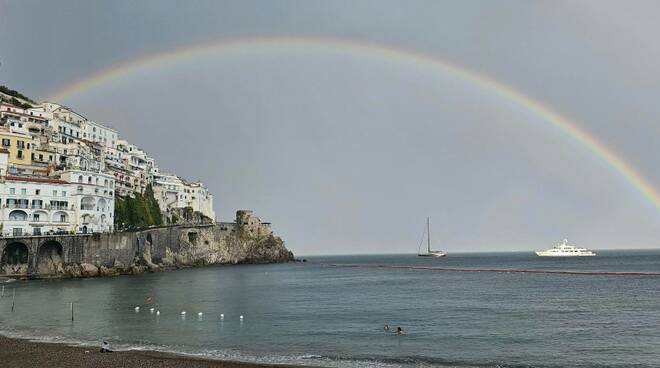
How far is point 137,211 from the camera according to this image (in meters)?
151

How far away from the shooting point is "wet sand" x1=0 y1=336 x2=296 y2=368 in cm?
3356

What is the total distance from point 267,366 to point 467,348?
16682 mm

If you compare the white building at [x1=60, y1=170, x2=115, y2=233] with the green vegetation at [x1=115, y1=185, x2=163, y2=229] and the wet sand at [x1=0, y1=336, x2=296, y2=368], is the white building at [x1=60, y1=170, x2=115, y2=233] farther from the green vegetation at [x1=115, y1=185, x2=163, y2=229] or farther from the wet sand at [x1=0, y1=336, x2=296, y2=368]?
the wet sand at [x1=0, y1=336, x2=296, y2=368]

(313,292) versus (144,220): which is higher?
(144,220)

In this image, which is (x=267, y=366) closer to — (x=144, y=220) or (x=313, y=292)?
(x=313, y=292)

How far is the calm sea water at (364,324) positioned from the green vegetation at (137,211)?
55591 millimetres

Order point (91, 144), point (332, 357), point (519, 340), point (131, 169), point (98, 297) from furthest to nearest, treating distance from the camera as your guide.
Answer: point (131, 169) → point (91, 144) → point (98, 297) → point (519, 340) → point (332, 357)

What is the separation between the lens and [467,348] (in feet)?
131

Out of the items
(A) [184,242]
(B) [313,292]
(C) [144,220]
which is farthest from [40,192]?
(B) [313,292]

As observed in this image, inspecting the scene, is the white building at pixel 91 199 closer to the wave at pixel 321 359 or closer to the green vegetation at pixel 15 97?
the green vegetation at pixel 15 97

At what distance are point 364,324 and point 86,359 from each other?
90.1ft

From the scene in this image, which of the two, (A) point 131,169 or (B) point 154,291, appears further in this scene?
(A) point 131,169

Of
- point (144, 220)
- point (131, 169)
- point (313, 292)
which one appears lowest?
point (313, 292)

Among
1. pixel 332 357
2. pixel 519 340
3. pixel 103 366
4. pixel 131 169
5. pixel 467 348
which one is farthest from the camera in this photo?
pixel 131 169
